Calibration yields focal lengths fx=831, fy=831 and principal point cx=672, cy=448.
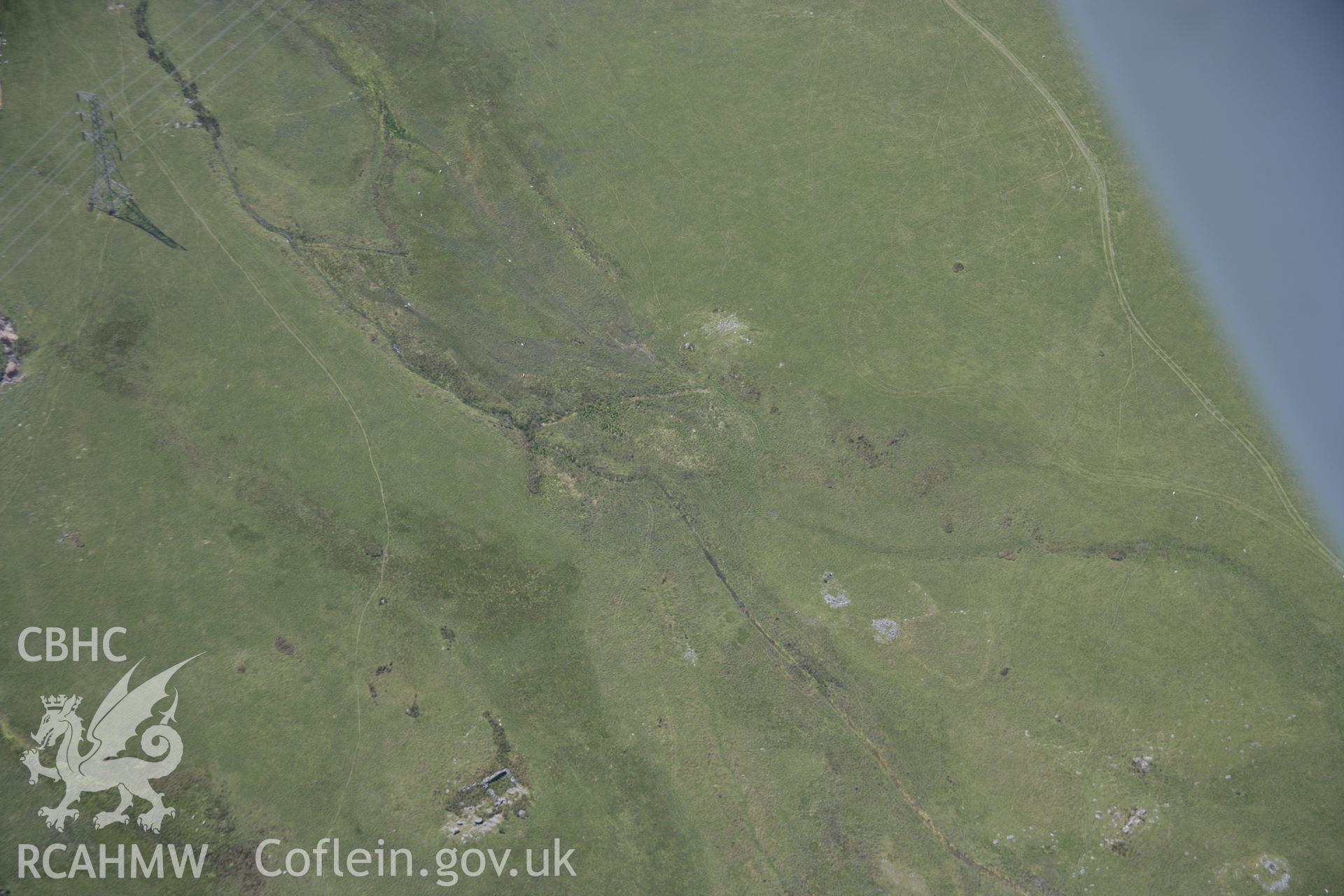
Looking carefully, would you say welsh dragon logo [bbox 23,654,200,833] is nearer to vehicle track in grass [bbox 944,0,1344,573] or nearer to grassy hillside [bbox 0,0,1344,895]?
grassy hillside [bbox 0,0,1344,895]

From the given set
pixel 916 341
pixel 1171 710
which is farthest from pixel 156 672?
pixel 1171 710

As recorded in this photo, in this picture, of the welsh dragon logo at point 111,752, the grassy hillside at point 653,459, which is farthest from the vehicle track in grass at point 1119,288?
→ the welsh dragon logo at point 111,752

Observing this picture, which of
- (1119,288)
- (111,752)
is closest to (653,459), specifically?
(111,752)

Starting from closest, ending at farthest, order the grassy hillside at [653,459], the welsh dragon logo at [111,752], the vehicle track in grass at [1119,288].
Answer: the welsh dragon logo at [111,752]
the grassy hillside at [653,459]
the vehicle track in grass at [1119,288]

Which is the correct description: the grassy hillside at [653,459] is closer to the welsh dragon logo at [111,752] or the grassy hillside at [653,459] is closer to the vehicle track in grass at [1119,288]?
the vehicle track in grass at [1119,288]

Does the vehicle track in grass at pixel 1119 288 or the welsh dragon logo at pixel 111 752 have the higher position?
the welsh dragon logo at pixel 111 752

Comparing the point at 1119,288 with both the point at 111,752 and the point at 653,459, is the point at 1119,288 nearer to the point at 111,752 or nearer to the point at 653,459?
the point at 653,459
